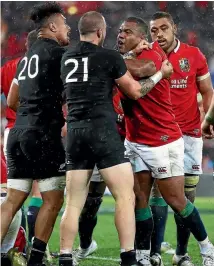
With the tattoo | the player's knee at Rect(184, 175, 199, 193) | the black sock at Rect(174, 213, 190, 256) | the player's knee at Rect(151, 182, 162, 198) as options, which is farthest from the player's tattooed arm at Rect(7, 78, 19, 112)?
the player's knee at Rect(184, 175, 199, 193)

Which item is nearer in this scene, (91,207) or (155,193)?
(155,193)

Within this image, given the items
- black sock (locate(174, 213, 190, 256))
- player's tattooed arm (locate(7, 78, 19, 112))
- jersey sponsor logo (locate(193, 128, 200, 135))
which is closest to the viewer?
player's tattooed arm (locate(7, 78, 19, 112))

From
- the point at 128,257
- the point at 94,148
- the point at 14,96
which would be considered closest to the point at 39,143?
the point at 94,148

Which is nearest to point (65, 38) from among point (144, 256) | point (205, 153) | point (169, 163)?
point (169, 163)

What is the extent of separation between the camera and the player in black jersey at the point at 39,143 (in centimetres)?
596

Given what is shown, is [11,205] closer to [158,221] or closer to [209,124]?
[158,221]

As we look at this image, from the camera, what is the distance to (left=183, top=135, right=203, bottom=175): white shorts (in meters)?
7.35

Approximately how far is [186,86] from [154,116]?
1.10m

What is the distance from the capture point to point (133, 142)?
253 inches

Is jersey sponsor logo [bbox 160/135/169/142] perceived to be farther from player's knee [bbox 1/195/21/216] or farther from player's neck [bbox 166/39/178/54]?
player's neck [bbox 166/39/178/54]

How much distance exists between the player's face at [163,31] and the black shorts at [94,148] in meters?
1.70

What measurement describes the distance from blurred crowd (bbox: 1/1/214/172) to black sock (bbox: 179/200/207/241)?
872cm

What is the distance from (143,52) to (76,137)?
2.99 feet

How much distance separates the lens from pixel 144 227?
638 centimetres
